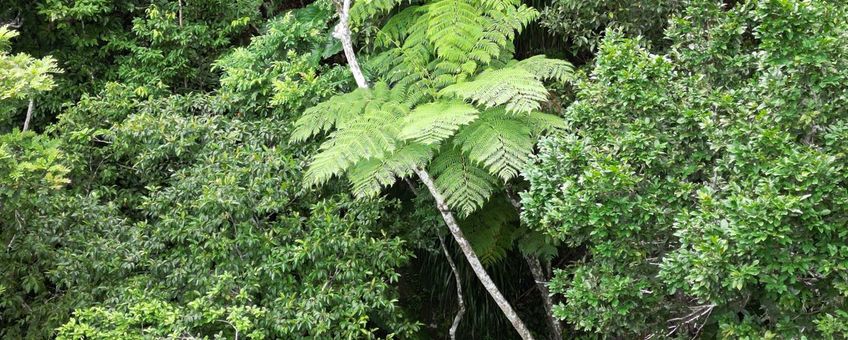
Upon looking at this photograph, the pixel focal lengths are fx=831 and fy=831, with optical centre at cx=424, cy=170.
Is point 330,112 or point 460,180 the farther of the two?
point 330,112

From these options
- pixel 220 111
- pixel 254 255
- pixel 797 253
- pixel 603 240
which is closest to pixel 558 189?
pixel 603 240

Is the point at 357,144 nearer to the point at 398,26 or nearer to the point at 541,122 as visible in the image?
the point at 541,122

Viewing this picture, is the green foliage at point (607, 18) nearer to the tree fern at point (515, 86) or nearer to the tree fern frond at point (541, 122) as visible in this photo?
the tree fern at point (515, 86)

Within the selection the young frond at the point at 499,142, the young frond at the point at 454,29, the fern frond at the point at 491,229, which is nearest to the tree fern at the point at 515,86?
the young frond at the point at 499,142

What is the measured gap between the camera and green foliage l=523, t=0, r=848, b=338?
11.0 feet

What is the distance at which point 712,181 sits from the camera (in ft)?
12.6

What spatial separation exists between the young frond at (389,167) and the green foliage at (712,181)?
82cm

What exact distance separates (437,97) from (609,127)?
121cm

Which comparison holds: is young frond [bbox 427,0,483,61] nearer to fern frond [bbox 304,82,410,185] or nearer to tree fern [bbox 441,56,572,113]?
tree fern [bbox 441,56,572,113]

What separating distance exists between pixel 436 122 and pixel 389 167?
1.48 feet

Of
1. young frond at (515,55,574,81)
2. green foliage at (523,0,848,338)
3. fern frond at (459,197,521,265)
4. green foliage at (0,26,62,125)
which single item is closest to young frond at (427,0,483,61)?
young frond at (515,55,574,81)

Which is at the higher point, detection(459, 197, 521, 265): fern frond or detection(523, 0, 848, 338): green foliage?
detection(523, 0, 848, 338): green foliage

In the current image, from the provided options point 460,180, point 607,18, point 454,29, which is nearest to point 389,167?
point 460,180

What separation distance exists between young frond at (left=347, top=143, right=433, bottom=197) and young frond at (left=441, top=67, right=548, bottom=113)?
14.9 inches
